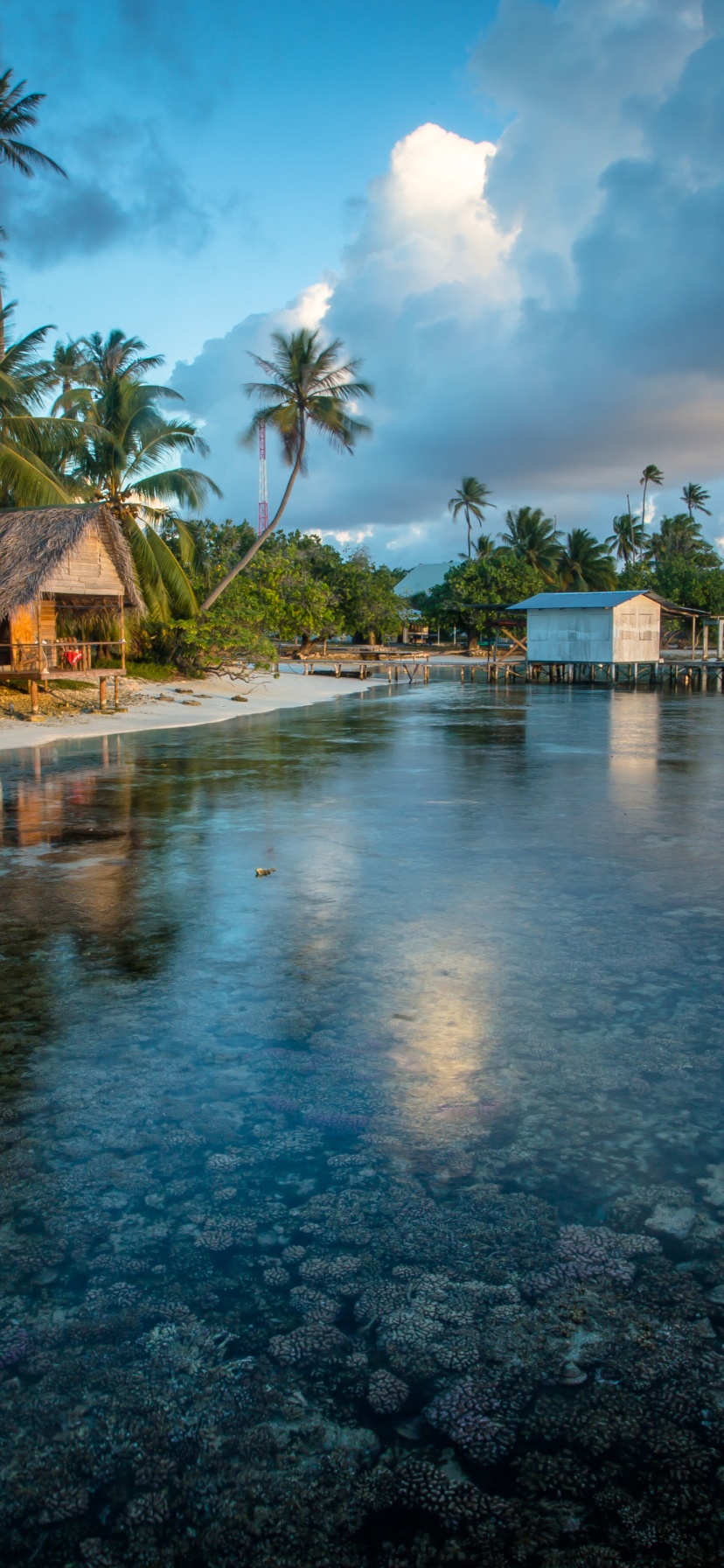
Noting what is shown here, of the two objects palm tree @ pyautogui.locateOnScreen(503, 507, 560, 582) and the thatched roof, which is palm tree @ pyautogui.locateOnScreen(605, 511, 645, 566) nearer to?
palm tree @ pyautogui.locateOnScreen(503, 507, 560, 582)

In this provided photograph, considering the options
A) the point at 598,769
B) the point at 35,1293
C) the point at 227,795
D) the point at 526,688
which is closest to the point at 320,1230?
the point at 35,1293

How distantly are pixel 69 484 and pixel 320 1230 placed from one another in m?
30.6

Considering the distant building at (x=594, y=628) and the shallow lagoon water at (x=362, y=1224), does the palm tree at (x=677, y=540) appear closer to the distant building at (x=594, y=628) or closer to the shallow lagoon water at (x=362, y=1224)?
the distant building at (x=594, y=628)

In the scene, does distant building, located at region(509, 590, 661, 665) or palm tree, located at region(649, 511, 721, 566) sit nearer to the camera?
distant building, located at region(509, 590, 661, 665)

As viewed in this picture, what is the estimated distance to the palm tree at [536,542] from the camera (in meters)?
66.5

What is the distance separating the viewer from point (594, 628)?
44188mm

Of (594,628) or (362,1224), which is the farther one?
(594,628)

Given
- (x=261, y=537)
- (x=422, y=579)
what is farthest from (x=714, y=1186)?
(x=422, y=579)

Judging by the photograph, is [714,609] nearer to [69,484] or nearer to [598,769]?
[69,484]

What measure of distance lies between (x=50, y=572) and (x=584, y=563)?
52.2 meters

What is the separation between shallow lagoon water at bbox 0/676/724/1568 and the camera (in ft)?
7.44

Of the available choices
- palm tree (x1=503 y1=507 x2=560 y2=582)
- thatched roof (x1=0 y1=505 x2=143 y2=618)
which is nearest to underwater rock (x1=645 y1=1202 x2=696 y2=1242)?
thatched roof (x1=0 y1=505 x2=143 y2=618)

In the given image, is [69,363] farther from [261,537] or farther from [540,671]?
[540,671]

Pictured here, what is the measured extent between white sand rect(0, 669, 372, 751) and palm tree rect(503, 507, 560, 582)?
2614 centimetres
